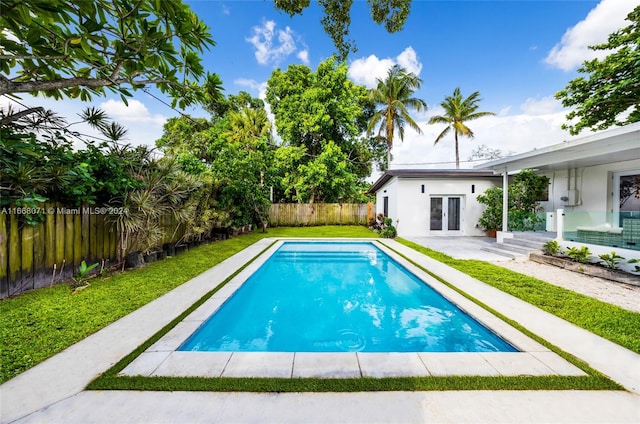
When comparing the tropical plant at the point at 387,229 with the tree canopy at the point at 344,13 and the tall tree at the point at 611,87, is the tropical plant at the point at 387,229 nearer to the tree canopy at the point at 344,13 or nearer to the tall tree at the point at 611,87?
the tree canopy at the point at 344,13

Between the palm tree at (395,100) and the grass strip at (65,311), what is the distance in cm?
1914

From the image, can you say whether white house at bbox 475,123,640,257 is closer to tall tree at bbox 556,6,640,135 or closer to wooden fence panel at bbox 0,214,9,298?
tall tree at bbox 556,6,640,135

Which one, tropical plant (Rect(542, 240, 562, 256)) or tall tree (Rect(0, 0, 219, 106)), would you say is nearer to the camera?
tall tree (Rect(0, 0, 219, 106))

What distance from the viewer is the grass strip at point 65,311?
263cm

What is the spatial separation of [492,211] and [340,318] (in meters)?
9.83

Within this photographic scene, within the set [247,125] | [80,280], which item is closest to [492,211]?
[80,280]

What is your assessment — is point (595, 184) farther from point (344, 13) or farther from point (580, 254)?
point (344, 13)

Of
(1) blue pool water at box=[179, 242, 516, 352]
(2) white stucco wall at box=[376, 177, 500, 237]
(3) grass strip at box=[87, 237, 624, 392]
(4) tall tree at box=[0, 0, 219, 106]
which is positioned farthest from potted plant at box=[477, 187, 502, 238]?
(4) tall tree at box=[0, 0, 219, 106]

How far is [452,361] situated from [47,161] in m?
6.83

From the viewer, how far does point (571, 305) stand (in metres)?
3.94

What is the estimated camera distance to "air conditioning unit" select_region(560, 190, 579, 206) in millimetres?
8789

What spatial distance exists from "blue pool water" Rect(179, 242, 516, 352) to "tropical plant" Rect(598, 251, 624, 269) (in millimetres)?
4026

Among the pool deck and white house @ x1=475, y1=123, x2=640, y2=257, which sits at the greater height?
white house @ x1=475, y1=123, x2=640, y2=257

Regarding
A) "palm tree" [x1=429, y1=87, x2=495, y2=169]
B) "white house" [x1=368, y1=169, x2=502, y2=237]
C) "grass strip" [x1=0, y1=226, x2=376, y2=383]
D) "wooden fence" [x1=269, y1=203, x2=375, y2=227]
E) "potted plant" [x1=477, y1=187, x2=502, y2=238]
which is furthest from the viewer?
"palm tree" [x1=429, y1=87, x2=495, y2=169]
